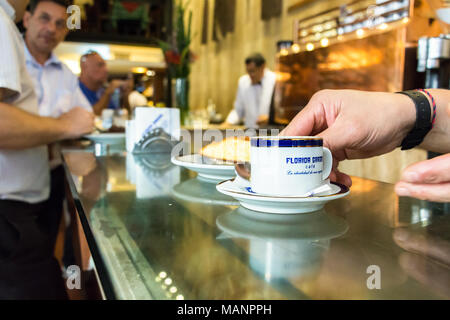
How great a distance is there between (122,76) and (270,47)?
2336mm

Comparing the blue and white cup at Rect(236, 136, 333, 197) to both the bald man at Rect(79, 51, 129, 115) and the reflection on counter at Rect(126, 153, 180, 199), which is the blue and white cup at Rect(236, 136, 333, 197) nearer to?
the reflection on counter at Rect(126, 153, 180, 199)

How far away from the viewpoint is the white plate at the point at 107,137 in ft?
5.68

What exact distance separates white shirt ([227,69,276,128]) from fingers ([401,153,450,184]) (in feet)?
15.1

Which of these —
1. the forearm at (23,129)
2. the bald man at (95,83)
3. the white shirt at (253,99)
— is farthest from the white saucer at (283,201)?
the white shirt at (253,99)

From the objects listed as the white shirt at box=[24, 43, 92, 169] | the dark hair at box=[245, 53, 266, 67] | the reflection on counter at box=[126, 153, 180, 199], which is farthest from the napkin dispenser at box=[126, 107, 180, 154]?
the dark hair at box=[245, 53, 266, 67]

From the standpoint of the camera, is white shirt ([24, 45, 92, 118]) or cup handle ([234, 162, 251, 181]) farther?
white shirt ([24, 45, 92, 118])

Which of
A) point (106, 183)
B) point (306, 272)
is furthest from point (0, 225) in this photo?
point (306, 272)

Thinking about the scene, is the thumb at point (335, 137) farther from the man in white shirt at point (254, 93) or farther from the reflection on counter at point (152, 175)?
the man in white shirt at point (254, 93)

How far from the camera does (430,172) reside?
0.46m

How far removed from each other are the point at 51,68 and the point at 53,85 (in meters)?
0.11

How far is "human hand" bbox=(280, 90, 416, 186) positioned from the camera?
2.26 ft

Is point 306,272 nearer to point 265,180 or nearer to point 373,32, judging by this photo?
point 265,180

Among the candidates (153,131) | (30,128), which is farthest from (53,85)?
(153,131)

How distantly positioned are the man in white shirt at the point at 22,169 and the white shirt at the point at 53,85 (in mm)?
819
